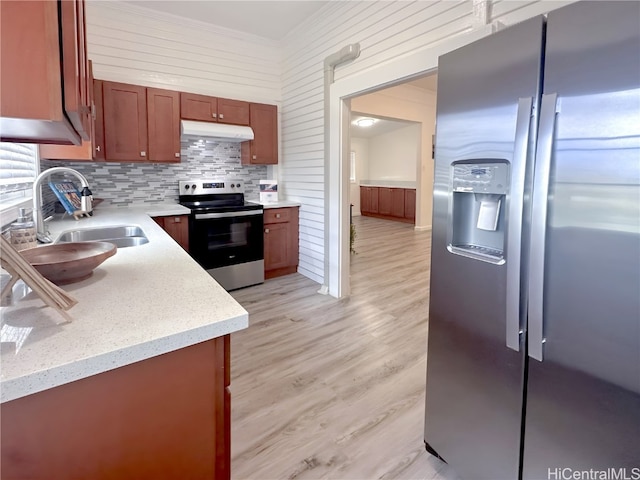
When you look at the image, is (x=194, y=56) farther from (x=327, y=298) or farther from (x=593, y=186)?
(x=593, y=186)

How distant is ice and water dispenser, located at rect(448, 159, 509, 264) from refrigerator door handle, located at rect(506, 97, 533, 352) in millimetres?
74

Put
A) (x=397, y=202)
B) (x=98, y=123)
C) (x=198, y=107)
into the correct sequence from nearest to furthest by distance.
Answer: (x=98, y=123), (x=198, y=107), (x=397, y=202)

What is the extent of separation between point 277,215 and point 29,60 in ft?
11.8

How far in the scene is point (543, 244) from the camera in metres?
1.09

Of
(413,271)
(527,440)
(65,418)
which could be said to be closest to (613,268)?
(527,440)

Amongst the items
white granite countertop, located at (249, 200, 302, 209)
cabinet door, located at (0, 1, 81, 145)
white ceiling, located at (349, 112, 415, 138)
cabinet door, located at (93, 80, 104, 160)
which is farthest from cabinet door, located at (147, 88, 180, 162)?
white ceiling, located at (349, 112, 415, 138)

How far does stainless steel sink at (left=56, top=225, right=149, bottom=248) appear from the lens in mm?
2301

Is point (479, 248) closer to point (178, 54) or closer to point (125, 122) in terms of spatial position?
point (125, 122)

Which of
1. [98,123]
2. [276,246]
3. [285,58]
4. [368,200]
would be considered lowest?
[276,246]

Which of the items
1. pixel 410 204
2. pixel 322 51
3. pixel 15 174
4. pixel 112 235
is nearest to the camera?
pixel 15 174

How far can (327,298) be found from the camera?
3.70m

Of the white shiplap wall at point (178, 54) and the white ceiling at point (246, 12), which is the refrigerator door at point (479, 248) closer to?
the white ceiling at point (246, 12)

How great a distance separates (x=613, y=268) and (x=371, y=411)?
141 cm

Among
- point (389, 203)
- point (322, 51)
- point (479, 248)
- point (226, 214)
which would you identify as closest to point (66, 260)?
point (479, 248)
